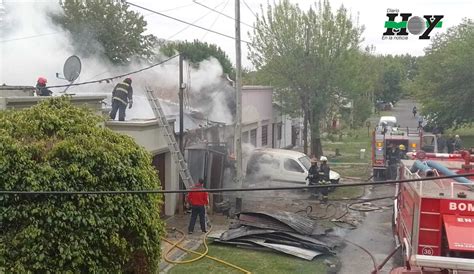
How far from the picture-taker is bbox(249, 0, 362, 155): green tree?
2586 centimetres

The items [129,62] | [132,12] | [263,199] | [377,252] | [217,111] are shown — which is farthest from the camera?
[132,12]

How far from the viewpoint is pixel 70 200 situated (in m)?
6.34

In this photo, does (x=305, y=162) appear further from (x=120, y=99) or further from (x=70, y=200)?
(x=70, y=200)

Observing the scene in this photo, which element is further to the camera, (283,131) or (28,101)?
(283,131)

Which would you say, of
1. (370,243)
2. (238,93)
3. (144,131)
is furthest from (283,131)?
(370,243)

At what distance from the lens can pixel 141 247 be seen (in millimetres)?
6984

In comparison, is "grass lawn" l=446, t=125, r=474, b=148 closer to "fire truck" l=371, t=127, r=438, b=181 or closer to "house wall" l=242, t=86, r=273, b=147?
"house wall" l=242, t=86, r=273, b=147

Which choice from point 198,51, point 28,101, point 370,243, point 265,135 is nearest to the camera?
point 28,101

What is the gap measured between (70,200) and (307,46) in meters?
20.7

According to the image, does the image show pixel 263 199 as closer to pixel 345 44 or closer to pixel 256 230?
pixel 256 230

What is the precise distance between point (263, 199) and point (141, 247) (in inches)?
450

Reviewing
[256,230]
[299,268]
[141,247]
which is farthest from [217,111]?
[141,247]

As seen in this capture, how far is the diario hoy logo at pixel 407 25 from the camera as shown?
25.0 meters

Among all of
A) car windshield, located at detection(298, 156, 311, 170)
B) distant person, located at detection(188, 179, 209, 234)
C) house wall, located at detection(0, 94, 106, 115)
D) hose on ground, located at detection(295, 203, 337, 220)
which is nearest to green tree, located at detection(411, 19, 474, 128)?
car windshield, located at detection(298, 156, 311, 170)
